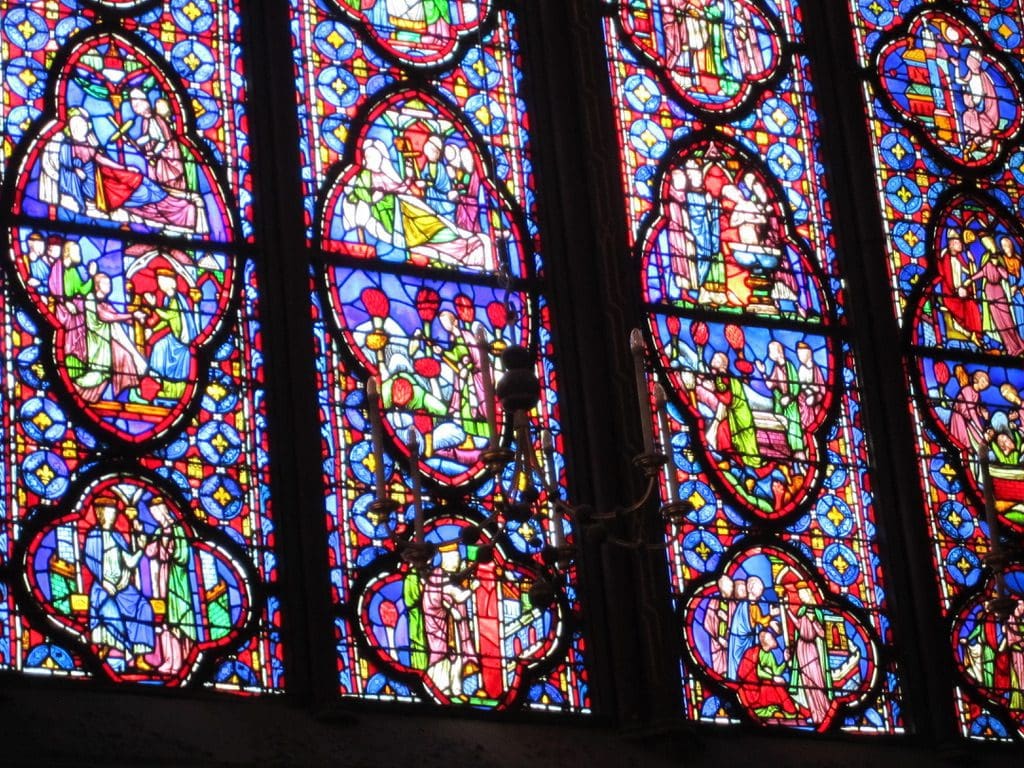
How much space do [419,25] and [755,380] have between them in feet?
7.63

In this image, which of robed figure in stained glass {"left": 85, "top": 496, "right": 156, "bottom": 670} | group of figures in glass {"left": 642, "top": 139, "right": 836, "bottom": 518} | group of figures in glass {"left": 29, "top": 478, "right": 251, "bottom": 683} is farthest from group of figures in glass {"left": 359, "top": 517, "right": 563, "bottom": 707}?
group of figures in glass {"left": 642, "top": 139, "right": 836, "bottom": 518}

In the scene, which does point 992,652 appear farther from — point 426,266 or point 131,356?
point 131,356

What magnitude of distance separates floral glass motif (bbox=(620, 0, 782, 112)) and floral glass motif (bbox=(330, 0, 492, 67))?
87 cm

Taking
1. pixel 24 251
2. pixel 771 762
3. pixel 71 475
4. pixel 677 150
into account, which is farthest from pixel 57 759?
pixel 677 150

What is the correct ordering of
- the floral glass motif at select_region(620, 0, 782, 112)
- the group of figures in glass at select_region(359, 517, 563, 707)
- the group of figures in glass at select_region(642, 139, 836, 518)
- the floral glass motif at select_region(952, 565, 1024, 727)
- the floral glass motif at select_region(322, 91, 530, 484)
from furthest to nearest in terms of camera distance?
1. the floral glass motif at select_region(620, 0, 782, 112)
2. the group of figures in glass at select_region(642, 139, 836, 518)
3. the floral glass motif at select_region(952, 565, 1024, 727)
4. the floral glass motif at select_region(322, 91, 530, 484)
5. the group of figures in glass at select_region(359, 517, 563, 707)

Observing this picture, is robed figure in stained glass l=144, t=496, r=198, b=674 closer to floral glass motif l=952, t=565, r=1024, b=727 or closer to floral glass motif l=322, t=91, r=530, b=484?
floral glass motif l=322, t=91, r=530, b=484

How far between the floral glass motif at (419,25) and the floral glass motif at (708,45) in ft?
2.84

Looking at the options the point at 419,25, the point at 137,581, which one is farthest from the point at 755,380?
the point at 137,581

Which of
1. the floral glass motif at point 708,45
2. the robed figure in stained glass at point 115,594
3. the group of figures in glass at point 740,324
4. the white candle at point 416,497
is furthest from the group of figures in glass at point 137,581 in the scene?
the floral glass motif at point 708,45

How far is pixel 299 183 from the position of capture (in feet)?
40.5

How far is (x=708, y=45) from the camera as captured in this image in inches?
539

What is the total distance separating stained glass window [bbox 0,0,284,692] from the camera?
11.1 meters

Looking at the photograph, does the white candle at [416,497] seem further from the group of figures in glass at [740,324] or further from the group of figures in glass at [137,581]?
the group of figures in glass at [740,324]

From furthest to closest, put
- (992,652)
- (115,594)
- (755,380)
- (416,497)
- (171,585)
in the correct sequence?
(755,380), (992,652), (171,585), (115,594), (416,497)
